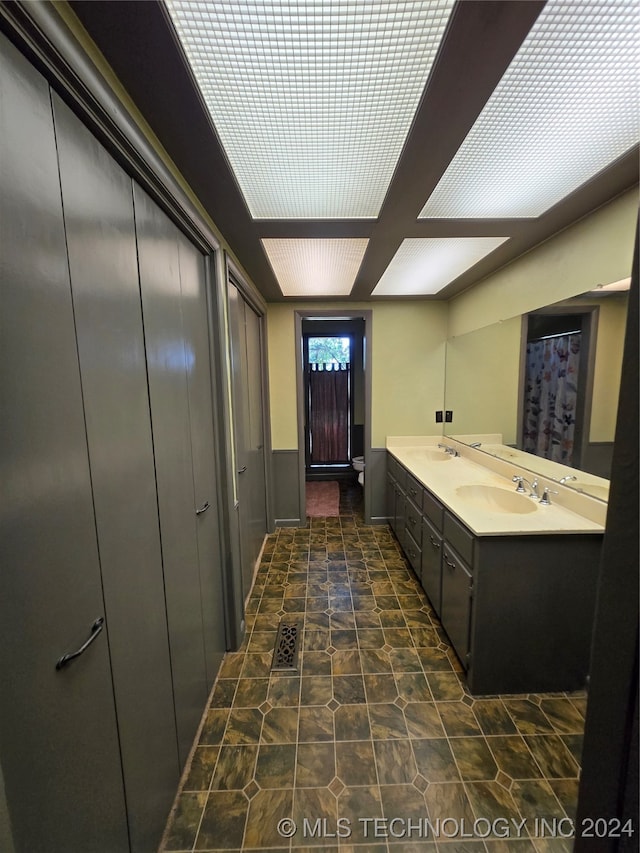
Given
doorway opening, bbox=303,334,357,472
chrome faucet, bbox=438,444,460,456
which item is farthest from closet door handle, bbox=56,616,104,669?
doorway opening, bbox=303,334,357,472

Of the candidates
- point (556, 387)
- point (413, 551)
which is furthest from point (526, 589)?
point (556, 387)

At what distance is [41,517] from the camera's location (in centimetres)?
60

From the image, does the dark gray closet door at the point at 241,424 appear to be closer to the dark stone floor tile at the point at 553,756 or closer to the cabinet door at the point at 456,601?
the cabinet door at the point at 456,601

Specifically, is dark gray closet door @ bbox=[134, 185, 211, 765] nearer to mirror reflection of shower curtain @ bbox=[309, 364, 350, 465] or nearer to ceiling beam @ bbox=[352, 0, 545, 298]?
ceiling beam @ bbox=[352, 0, 545, 298]

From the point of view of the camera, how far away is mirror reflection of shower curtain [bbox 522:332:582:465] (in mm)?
1720

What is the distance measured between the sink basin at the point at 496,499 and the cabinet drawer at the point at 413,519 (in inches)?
14.9

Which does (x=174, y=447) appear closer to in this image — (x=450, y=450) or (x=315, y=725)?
(x=315, y=725)

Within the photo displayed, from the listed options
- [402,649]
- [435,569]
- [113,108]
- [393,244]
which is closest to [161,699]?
[402,649]

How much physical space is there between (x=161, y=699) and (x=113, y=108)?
5.89 ft

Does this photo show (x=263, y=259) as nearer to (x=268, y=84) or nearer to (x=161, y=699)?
(x=268, y=84)

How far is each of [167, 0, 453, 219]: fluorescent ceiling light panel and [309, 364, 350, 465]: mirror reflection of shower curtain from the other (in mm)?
3799


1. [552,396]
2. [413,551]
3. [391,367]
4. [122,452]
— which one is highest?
[391,367]

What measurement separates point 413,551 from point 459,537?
2.98 feet

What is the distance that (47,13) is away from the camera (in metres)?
0.60
